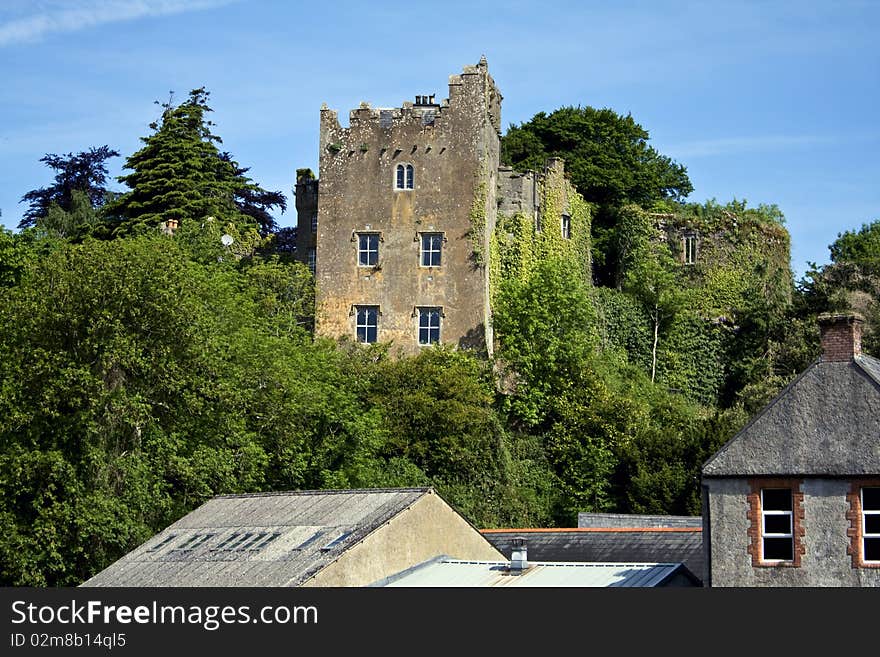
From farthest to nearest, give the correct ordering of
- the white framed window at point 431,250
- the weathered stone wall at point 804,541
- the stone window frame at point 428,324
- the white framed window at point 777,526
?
the white framed window at point 431,250, the stone window frame at point 428,324, the white framed window at point 777,526, the weathered stone wall at point 804,541

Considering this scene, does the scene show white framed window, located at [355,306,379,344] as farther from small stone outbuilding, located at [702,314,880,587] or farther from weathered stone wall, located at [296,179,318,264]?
small stone outbuilding, located at [702,314,880,587]

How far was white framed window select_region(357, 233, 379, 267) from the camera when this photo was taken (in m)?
65.3

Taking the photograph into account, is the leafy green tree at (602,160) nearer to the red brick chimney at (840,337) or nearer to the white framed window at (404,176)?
the white framed window at (404,176)

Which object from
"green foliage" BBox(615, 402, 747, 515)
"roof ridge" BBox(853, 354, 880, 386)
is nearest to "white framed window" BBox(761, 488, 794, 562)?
"roof ridge" BBox(853, 354, 880, 386)

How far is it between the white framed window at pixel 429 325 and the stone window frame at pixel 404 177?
472 cm

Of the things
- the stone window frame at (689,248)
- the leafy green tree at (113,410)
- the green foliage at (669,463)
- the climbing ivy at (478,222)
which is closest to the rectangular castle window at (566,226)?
the stone window frame at (689,248)

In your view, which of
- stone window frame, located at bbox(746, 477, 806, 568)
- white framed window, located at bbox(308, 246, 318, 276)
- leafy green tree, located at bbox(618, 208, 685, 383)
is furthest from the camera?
leafy green tree, located at bbox(618, 208, 685, 383)

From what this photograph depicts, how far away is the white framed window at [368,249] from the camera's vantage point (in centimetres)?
6531

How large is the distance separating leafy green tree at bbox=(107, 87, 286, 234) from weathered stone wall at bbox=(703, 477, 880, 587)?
1414 inches

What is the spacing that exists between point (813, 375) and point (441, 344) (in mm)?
29155

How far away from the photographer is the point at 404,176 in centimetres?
6550

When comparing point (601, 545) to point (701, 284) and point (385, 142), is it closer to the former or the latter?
point (385, 142)

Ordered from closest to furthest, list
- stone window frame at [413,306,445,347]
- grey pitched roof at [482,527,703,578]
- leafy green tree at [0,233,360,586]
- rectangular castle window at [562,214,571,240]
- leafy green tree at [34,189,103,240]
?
grey pitched roof at [482,527,703,578] → leafy green tree at [0,233,360,586] → stone window frame at [413,306,445,347] → rectangular castle window at [562,214,571,240] → leafy green tree at [34,189,103,240]

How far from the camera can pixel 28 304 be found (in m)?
48.1
